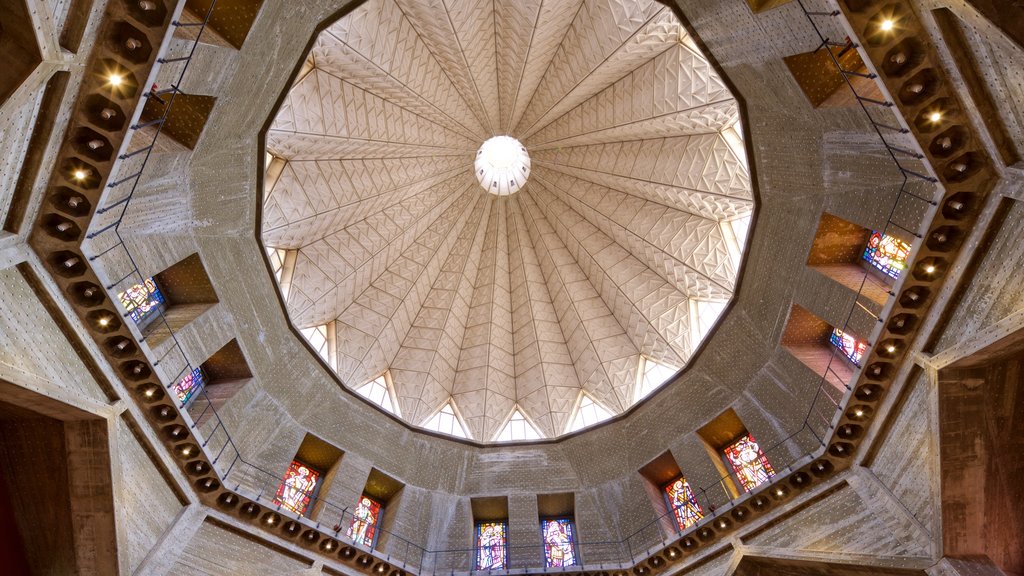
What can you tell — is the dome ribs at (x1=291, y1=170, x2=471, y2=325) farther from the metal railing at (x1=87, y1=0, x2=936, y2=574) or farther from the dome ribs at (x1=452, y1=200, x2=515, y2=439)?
the metal railing at (x1=87, y1=0, x2=936, y2=574)

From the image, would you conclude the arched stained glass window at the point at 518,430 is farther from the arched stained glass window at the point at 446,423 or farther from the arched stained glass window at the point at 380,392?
the arched stained glass window at the point at 380,392

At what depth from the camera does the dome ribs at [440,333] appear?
792 inches

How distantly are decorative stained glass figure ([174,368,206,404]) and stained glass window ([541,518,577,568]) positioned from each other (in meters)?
9.32

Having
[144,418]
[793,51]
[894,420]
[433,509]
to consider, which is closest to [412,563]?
[433,509]

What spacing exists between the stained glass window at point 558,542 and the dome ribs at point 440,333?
504 centimetres

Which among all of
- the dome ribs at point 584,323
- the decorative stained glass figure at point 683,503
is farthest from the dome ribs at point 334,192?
the decorative stained glass figure at point 683,503

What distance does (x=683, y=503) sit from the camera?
16234 millimetres

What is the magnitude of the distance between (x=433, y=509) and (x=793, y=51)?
13.5 meters

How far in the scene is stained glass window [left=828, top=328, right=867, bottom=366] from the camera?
45.4ft

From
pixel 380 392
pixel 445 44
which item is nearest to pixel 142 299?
pixel 380 392

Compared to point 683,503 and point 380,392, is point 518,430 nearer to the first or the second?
point 380,392

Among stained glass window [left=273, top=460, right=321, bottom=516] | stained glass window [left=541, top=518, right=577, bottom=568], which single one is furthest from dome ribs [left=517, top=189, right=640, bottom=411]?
stained glass window [left=273, top=460, right=321, bottom=516]

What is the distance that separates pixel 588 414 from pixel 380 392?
6.41 metres

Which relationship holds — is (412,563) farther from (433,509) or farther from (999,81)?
(999,81)
